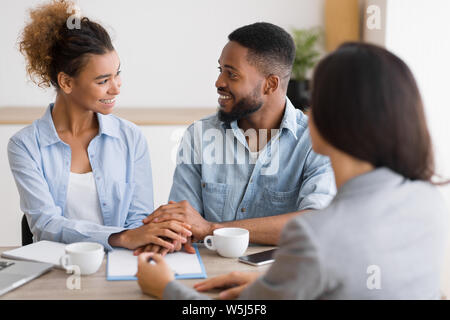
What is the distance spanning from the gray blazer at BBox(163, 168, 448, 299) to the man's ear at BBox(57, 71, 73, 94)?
1.23 metres

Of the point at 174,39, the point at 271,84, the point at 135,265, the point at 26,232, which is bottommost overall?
the point at 26,232

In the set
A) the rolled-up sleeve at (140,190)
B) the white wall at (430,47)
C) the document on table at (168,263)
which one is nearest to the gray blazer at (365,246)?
the document on table at (168,263)

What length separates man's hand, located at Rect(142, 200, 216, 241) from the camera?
1522 mm

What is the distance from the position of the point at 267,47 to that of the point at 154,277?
1.07 metres

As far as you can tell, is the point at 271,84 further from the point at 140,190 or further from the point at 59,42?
the point at 59,42

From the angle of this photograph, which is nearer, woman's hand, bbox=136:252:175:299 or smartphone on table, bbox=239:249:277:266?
woman's hand, bbox=136:252:175:299

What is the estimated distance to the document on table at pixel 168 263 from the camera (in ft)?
4.07

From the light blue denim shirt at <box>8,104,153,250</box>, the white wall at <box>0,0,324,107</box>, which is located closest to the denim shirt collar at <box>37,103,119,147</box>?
the light blue denim shirt at <box>8,104,153,250</box>

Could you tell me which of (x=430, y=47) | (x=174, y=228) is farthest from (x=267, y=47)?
(x=430, y=47)

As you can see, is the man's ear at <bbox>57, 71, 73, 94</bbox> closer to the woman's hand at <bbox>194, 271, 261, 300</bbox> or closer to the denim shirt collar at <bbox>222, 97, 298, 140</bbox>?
the denim shirt collar at <bbox>222, 97, 298, 140</bbox>

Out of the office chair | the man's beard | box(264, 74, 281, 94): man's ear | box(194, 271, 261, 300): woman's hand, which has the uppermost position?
box(264, 74, 281, 94): man's ear

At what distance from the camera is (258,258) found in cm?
137

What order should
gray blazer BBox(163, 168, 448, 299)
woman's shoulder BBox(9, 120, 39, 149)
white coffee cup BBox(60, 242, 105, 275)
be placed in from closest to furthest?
gray blazer BBox(163, 168, 448, 299)
white coffee cup BBox(60, 242, 105, 275)
woman's shoulder BBox(9, 120, 39, 149)
